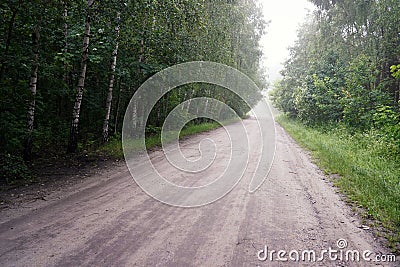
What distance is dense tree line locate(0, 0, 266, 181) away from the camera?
24.4ft

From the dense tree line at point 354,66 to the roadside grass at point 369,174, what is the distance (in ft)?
2.75

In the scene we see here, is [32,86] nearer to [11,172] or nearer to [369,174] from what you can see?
[11,172]

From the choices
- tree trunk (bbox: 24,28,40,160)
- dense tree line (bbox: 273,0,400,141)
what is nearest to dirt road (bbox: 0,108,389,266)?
tree trunk (bbox: 24,28,40,160)

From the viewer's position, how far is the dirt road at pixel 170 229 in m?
3.45

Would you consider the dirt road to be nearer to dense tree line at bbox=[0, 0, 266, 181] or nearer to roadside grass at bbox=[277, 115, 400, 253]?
roadside grass at bbox=[277, 115, 400, 253]

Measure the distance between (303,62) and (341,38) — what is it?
40.7ft

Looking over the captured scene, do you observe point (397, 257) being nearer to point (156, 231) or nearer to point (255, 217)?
point (255, 217)

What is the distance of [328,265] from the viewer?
3439 millimetres

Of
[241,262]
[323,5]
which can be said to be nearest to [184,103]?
[323,5]

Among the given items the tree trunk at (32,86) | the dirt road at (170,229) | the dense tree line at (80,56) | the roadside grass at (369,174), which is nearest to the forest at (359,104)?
the roadside grass at (369,174)

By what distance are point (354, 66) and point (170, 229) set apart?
1577cm

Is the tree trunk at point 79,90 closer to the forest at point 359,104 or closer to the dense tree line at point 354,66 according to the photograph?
the forest at point 359,104

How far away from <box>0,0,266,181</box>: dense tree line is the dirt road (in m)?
3.19

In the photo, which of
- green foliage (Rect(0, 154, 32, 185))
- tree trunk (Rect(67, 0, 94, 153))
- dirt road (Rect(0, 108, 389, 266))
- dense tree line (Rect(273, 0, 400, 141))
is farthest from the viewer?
dense tree line (Rect(273, 0, 400, 141))
